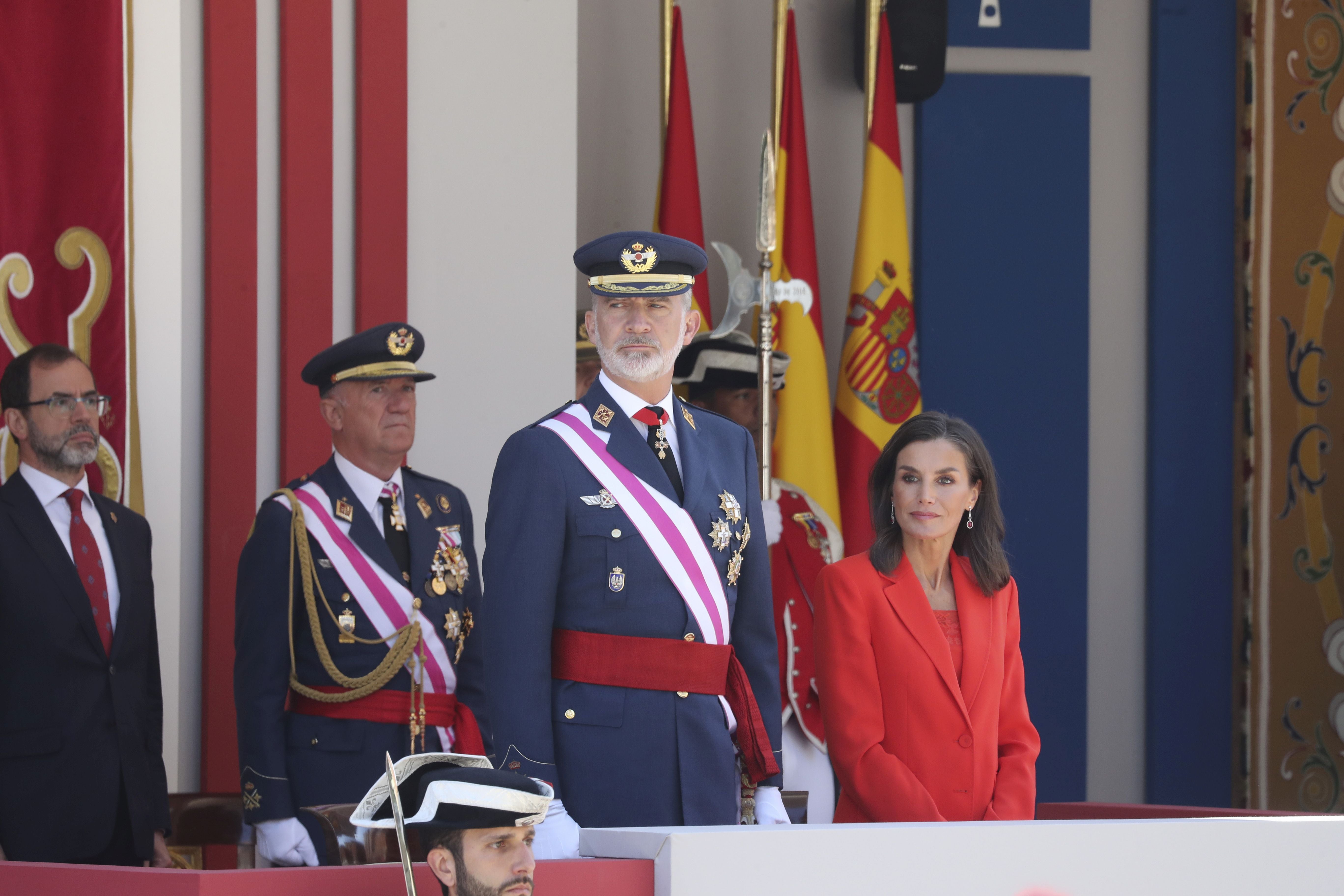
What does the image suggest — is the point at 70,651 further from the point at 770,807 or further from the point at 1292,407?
the point at 1292,407

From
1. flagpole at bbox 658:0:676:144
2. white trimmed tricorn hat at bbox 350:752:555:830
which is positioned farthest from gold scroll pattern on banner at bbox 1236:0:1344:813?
white trimmed tricorn hat at bbox 350:752:555:830

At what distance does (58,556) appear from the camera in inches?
118

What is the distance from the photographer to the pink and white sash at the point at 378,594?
313 centimetres

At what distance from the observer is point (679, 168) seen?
463cm

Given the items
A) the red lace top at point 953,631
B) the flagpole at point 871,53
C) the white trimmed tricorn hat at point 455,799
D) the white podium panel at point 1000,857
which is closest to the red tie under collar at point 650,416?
the red lace top at point 953,631

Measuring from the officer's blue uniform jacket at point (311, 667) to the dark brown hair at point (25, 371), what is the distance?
0.51 m

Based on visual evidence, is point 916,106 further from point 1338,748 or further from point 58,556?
point 58,556

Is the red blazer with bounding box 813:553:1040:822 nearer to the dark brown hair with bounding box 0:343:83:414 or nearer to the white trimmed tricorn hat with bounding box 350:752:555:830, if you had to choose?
the white trimmed tricorn hat with bounding box 350:752:555:830

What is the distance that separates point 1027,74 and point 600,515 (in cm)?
338

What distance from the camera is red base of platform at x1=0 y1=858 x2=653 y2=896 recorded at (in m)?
1.51

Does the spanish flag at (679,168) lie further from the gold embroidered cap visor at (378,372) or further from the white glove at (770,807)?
the white glove at (770,807)

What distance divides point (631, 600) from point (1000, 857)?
74cm

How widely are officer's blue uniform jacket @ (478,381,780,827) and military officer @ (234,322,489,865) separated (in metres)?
0.88

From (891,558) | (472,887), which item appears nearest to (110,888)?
(472,887)
